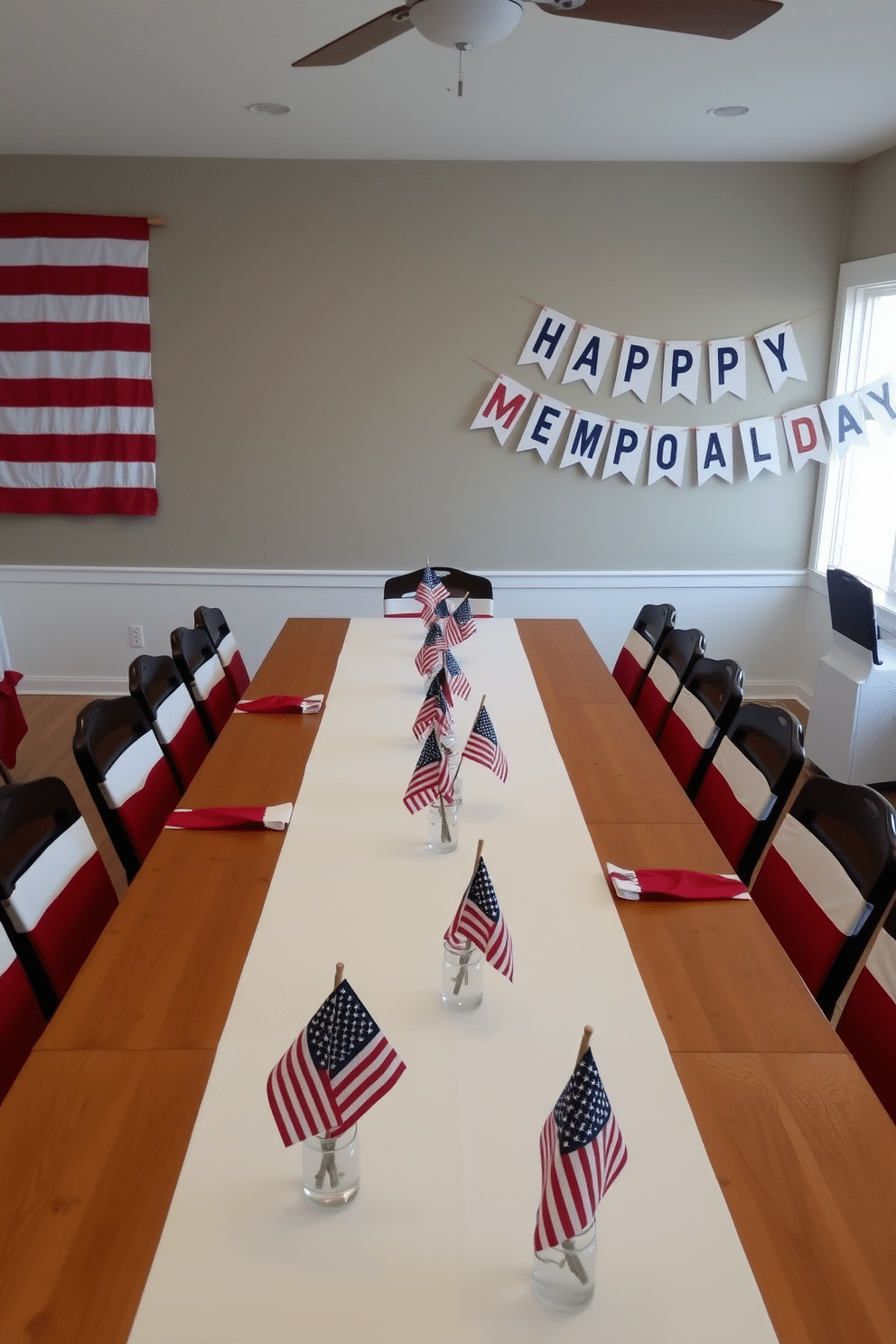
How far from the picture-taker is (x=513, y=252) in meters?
5.34

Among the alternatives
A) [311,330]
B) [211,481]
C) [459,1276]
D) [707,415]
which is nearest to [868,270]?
[707,415]

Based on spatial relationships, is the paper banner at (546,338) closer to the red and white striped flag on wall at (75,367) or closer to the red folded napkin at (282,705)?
the red and white striped flag on wall at (75,367)

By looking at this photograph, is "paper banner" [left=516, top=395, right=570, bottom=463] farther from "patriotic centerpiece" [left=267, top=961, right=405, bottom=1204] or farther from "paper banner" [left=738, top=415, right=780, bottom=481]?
"patriotic centerpiece" [left=267, top=961, right=405, bottom=1204]

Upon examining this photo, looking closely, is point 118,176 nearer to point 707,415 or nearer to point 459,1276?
point 707,415

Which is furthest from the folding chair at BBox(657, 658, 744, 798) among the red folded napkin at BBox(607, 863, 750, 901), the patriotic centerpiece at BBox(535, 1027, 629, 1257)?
the patriotic centerpiece at BBox(535, 1027, 629, 1257)

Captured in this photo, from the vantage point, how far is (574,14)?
6.79 ft

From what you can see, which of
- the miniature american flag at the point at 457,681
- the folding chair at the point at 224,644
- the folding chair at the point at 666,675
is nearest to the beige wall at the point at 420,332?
the folding chair at the point at 224,644

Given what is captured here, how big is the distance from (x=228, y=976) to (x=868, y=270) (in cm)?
460

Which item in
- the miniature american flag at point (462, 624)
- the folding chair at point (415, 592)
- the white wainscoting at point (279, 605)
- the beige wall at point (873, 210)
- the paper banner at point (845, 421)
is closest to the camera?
the miniature american flag at point (462, 624)

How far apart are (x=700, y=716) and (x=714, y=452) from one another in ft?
9.40

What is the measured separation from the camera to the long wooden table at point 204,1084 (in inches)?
47.3

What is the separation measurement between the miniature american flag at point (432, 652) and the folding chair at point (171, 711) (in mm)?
705

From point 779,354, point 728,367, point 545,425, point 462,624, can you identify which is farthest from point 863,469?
point 462,624

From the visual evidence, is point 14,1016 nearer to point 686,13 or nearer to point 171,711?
point 171,711
